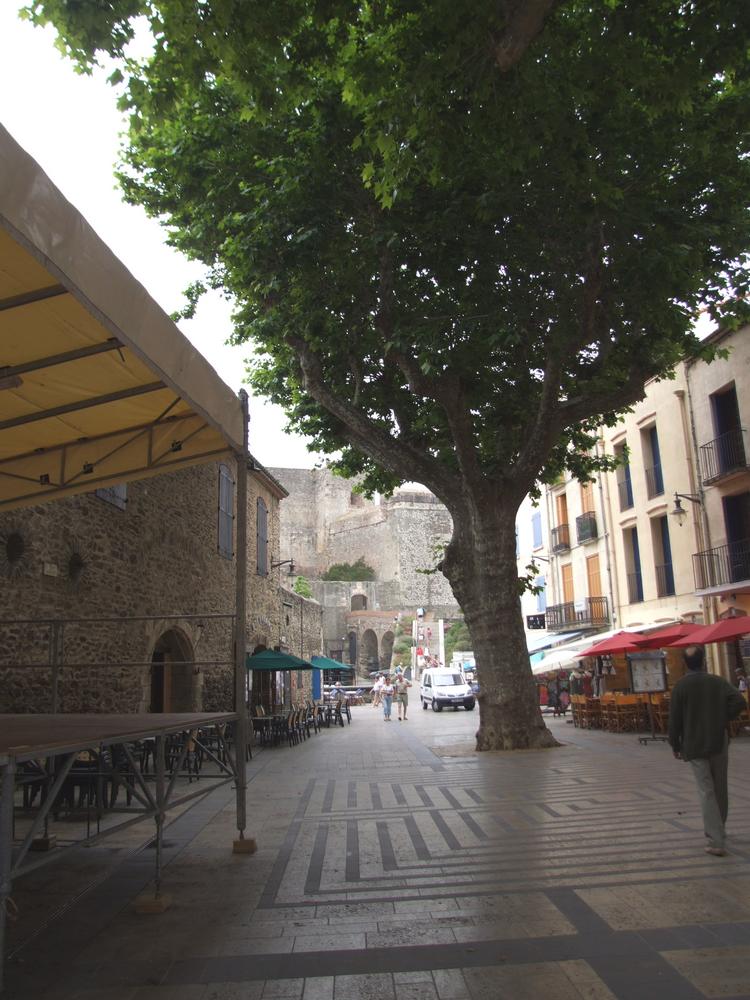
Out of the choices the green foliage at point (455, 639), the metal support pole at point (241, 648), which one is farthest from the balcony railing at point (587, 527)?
the green foliage at point (455, 639)

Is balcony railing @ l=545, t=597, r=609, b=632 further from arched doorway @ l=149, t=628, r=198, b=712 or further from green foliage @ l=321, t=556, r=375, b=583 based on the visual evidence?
green foliage @ l=321, t=556, r=375, b=583

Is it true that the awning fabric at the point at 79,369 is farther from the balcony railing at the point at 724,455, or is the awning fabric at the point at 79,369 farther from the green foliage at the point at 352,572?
the green foliage at the point at 352,572

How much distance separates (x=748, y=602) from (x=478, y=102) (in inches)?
607

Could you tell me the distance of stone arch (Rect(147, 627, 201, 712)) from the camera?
1513 centimetres

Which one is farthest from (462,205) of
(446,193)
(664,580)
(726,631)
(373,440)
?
(664,580)

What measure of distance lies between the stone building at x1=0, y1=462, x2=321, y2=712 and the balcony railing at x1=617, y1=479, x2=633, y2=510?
1131cm

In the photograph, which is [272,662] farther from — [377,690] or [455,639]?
[455,639]

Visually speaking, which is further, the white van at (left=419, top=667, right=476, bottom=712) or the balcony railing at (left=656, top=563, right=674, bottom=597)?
the white van at (left=419, top=667, right=476, bottom=712)

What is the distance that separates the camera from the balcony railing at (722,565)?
1844cm

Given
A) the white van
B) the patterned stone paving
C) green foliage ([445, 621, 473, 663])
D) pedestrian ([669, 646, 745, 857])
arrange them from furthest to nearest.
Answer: green foliage ([445, 621, 473, 663])
the white van
pedestrian ([669, 646, 745, 857])
the patterned stone paving

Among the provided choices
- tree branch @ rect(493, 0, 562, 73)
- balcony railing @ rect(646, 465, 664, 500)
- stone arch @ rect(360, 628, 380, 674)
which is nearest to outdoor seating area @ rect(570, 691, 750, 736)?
balcony railing @ rect(646, 465, 664, 500)

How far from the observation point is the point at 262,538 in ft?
70.1

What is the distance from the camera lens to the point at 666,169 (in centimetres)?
1054

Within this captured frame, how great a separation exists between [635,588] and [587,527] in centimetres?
328
